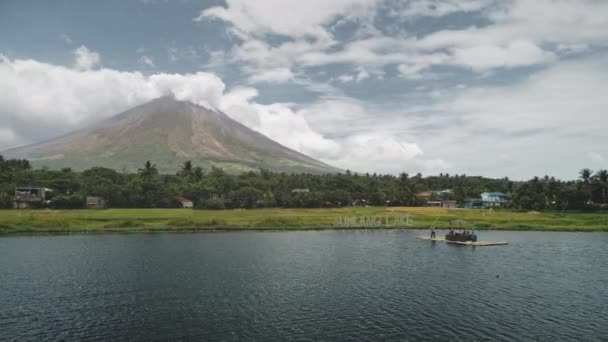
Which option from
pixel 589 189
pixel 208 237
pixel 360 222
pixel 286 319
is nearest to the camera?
pixel 286 319

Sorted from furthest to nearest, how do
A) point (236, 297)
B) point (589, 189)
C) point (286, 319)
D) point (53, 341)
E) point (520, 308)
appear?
point (589, 189), point (236, 297), point (520, 308), point (286, 319), point (53, 341)

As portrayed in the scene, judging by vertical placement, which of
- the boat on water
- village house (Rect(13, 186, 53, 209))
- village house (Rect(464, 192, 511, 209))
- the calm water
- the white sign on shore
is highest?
village house (Rect(13, 186, 53, 209))

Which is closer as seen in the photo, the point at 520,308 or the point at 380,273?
the point at 520,308

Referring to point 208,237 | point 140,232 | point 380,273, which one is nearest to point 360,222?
point 208,237

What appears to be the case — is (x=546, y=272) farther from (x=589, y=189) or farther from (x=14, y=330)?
(x=589, y=189)

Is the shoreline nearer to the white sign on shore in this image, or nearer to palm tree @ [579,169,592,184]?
the white sign on shore

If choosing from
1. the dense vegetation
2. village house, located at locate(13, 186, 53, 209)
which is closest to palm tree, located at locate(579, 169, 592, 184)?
the dense vegetation

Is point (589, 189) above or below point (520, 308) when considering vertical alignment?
above
